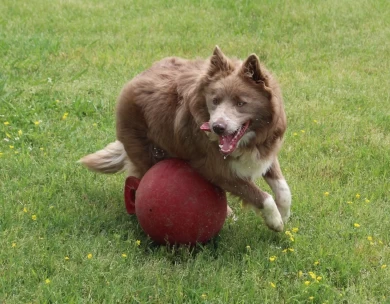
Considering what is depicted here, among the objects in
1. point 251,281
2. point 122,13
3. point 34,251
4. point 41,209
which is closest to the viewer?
point 251,281

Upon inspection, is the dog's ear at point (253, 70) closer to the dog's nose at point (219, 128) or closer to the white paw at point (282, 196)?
the dog's nose at point (219, 128)

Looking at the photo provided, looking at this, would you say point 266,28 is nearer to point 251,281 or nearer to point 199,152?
point 199,152

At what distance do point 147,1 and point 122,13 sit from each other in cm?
73

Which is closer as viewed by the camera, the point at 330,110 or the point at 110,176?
the point at 110,176

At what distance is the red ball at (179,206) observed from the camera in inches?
211

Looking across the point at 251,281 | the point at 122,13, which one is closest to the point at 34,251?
the point at 251,281

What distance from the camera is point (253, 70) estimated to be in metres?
5.09

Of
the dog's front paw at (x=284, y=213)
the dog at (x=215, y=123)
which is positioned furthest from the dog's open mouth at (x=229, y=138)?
the dog's front paw at (x=284, y=213)

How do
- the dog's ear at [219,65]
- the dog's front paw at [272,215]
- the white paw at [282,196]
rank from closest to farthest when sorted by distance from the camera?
1. the dog's ear at [219,65]
2. the dog's front paw at [272,215]
3. the white paw at [282,196]

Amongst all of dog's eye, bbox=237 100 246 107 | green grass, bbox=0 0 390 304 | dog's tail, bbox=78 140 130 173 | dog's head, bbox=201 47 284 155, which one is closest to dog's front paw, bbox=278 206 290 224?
green grass, bbox=0 0 390 304

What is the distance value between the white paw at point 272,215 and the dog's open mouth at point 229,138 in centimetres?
65

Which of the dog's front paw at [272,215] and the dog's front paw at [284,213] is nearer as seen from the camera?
the dog's front paw at [272,215]

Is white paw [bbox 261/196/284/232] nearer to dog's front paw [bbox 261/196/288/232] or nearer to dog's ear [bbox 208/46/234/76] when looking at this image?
dog's front paw [bbox 261/196/288/232]

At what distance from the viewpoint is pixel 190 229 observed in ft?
17.7
